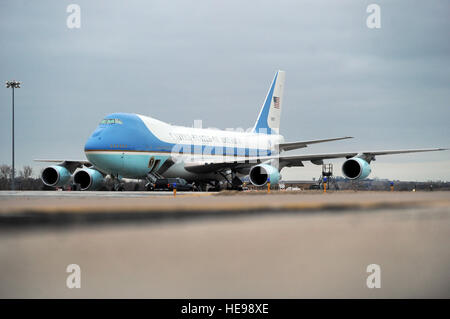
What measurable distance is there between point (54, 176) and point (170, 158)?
8.39m

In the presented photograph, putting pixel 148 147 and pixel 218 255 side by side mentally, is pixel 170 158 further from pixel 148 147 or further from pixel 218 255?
pixel 218 255

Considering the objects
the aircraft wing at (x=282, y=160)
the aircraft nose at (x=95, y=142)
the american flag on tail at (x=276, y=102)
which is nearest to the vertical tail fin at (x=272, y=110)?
the american flag on tail at (x=276, y=102)

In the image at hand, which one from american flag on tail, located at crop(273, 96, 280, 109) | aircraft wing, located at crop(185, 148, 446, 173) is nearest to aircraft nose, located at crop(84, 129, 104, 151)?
aircraft wing, located at crop(185, 148, 446, 173)

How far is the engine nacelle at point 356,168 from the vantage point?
3444cm

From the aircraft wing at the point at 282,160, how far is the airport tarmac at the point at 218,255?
A: 86.3 feet

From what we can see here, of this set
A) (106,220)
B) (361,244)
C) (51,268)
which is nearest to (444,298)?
(361,244)

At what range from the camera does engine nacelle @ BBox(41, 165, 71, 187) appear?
3847 cm

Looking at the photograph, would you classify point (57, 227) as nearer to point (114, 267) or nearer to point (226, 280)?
point (114, 267)

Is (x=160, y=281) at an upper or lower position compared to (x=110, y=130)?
lower

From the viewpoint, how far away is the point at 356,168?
3484 centimetres

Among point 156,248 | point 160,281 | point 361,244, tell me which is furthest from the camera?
point 361,244

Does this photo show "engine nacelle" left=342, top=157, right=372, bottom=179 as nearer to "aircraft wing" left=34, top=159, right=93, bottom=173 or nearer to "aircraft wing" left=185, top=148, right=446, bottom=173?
"aircraft wing" left=185, top=148, right=446, bottom=173

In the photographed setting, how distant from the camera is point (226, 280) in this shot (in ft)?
21.2
